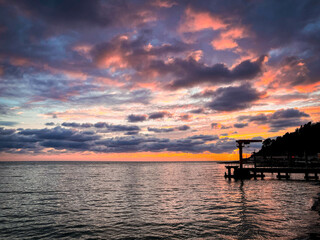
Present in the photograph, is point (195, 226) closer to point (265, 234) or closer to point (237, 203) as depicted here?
point (265, 234)

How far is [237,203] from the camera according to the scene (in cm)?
2786

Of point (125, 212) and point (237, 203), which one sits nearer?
point (125, 212)

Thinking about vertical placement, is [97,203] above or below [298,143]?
below

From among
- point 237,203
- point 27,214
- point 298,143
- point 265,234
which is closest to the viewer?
point 265,234

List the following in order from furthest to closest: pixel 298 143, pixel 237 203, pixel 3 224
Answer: pixel 298 143, pixel 237 203, pixel 3 224

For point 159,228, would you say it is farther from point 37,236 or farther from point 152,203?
point 152,203

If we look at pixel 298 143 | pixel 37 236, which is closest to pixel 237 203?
pixel 37 236

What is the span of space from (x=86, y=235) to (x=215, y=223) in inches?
392

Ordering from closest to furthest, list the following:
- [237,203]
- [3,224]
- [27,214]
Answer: [3,224], [27,214], [237,203]

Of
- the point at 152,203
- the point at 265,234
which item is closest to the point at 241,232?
the point at 265,234

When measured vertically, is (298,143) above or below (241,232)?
above

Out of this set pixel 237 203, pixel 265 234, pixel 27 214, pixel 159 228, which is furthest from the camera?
pixel 237 203

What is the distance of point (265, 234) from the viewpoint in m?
16.2

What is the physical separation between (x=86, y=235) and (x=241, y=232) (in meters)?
10.9
